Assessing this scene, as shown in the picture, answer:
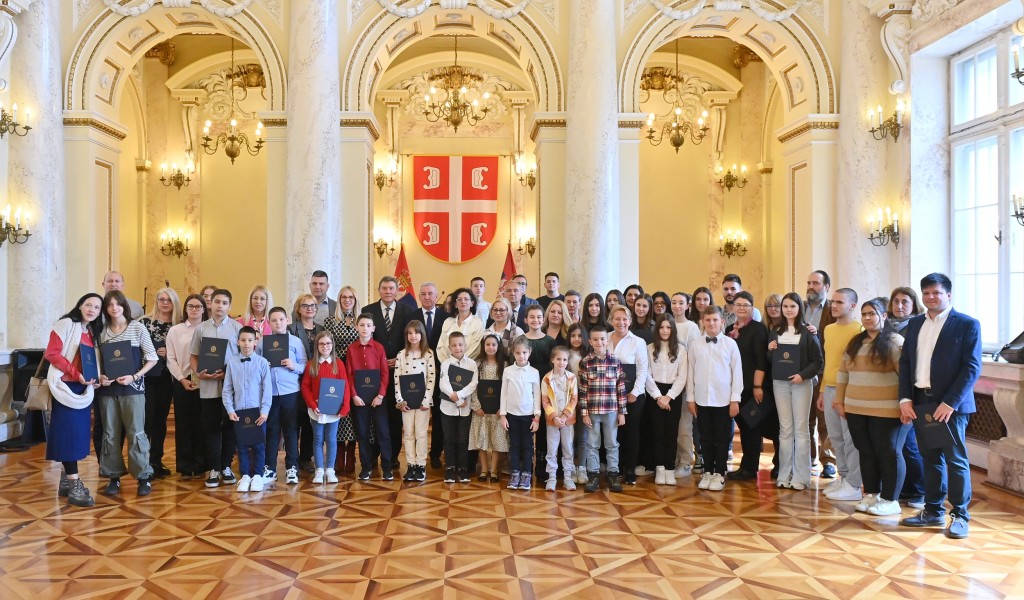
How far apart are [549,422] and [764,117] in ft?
30.2

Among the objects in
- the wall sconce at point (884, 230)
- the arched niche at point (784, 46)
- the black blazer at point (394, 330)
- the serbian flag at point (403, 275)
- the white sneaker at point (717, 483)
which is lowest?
the white sneaker at point (717, 483)

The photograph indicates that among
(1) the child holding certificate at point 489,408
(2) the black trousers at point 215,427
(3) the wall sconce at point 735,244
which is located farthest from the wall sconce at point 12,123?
(3) the wall sconce at point 735,244

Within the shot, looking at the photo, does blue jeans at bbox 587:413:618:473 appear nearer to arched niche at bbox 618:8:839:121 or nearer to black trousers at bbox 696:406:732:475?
black trousers at bbox 696:406:732:475

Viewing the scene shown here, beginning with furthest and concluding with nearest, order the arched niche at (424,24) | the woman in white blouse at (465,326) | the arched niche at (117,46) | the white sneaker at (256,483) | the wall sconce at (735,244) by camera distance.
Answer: the wall sconce at (735,244) < the arched niche at (424,24) < the arched niche at (117,46) < the woman in white blouse at (465,326) < the white sneaker at (256,483)

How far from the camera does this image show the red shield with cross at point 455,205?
46.3ft

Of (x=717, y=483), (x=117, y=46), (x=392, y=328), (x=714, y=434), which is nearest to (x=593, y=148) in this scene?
(x=392, y=328)

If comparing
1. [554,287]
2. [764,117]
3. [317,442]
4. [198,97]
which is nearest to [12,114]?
[198,97]

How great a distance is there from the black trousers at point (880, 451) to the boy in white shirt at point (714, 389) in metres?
0.91

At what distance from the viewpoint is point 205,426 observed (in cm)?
636

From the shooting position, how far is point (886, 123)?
30.6ft

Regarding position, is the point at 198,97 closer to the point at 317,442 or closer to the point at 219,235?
the point at 219,235

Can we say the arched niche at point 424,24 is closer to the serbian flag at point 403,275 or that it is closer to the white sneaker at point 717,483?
the serbian flag at point 403,275

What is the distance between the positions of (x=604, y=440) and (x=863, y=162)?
18.0ft

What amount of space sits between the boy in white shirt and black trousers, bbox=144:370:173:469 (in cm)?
425
